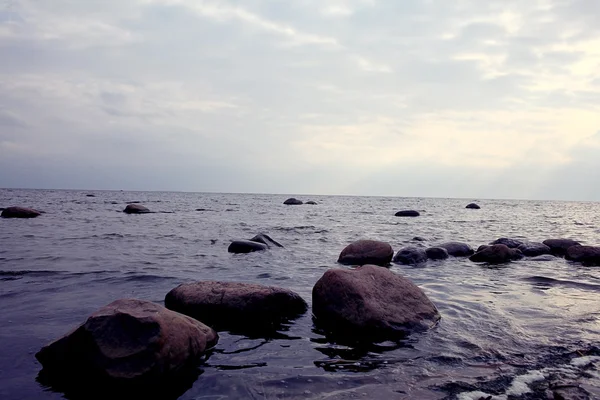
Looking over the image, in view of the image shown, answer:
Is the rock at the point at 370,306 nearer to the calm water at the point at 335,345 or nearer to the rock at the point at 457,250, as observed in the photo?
the calm water at the point at 335,345

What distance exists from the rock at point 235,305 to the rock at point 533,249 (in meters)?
9.74

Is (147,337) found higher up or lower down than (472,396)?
higher up

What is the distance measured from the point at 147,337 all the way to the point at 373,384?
6.90 ft

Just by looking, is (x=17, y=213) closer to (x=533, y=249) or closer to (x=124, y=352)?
(x=124, y=352)

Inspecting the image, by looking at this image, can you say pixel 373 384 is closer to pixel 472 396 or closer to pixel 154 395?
pixel 472 396

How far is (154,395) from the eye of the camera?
361cm

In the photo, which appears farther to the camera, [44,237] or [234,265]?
[44,237]

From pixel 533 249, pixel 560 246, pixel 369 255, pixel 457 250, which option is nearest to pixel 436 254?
pixel 457 250

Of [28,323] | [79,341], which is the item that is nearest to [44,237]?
[28,323]

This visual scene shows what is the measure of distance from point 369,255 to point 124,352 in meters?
7.89

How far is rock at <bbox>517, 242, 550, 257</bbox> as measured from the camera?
12.9m

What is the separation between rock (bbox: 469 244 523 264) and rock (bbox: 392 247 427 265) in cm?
153

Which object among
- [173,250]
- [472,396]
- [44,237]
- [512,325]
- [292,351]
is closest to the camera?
[472,396]

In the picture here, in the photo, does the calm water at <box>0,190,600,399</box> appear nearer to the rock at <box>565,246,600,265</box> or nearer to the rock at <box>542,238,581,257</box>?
the rock at <box>565,246,600,265</box>
